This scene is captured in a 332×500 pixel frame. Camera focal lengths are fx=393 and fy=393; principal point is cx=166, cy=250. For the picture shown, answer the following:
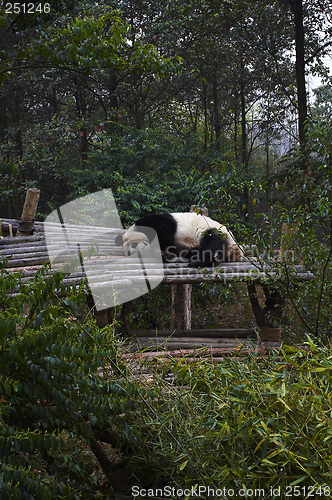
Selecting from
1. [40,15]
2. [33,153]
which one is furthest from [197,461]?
[33,153]

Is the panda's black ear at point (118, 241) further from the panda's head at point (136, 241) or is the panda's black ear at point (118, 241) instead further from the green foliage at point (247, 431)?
the green foliage at point (247, 431)

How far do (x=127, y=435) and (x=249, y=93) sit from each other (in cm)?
1141

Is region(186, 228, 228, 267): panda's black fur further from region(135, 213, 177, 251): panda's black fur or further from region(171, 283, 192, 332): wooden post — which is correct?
region(171, 283, 192, 332): wooden post

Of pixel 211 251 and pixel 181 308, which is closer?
pixel 211 251

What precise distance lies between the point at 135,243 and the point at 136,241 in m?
0.03

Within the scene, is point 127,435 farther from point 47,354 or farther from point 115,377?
point 47,354

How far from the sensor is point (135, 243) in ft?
15.6

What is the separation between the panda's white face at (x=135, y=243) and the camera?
15.5 ft

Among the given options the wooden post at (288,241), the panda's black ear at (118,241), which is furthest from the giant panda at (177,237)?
the wooden post at (288,241)

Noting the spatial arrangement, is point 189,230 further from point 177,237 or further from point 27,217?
point 27,217

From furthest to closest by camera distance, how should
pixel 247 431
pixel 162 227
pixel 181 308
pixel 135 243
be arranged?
1. pixel 181 308
2. pixel 162 227
3. pixel 135 243
4. pixel 247 431

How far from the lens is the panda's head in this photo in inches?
186

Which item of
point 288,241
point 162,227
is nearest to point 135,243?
point 162,227

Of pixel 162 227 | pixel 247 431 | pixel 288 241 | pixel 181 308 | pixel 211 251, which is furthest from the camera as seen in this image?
pixel 181 308
